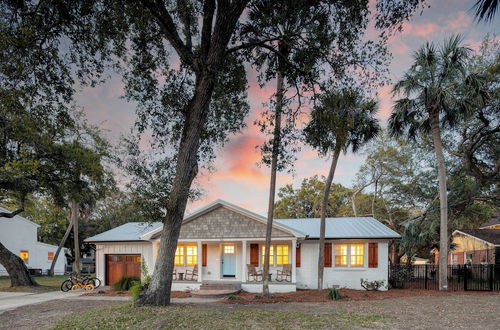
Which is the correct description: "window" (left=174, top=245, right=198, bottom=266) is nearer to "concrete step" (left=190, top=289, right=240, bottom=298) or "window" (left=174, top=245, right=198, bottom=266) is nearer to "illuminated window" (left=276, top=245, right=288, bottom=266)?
"concrete step" (left=190, top=289, right=240, bottom=298)

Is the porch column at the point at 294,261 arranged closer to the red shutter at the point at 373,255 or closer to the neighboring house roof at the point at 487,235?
the red shutter at the point at 373,255

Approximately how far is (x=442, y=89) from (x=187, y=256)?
16.2 m

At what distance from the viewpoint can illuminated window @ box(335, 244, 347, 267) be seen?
19.2 meters

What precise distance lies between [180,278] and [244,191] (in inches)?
274

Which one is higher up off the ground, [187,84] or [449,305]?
[187,84]

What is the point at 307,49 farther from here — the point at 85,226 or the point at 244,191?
the point at 85,226

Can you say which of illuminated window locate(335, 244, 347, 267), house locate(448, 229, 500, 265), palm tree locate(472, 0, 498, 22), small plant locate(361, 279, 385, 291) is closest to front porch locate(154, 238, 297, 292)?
illuminated window locate(335, 244, 347, 267)

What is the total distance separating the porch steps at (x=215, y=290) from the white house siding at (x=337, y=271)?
12.3ft

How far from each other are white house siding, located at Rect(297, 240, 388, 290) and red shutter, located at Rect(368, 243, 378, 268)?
15 centimetres

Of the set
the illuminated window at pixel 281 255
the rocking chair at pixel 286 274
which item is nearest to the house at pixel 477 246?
the illuminated window at pixel 281 255

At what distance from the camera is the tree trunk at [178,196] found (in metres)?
10.5

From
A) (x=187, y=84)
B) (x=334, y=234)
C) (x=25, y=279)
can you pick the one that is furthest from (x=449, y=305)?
(x=25, y=279)

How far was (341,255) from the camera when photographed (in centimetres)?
1925

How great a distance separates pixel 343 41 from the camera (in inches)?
428
